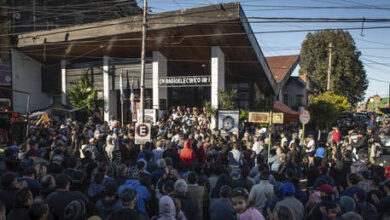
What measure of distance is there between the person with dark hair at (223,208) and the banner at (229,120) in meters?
10.6

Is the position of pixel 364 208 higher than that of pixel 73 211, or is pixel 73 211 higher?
pixel 73 211

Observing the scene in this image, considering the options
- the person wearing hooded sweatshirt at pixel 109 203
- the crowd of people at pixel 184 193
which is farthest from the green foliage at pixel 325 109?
the person wearing hooded sweatshirt at pixel 109 203

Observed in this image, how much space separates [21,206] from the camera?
3240 mm

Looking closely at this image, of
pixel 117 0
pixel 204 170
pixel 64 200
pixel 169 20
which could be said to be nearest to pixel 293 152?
pixel 204 170

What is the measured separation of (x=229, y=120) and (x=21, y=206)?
12.6m

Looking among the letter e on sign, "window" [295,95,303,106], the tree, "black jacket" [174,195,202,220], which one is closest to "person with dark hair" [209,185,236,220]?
"black jacket" [174,195,202,220]

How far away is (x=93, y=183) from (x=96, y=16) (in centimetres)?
2589

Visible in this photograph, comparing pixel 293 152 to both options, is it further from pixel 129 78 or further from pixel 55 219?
pixel 129 78

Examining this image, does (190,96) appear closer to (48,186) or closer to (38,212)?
(48,186)

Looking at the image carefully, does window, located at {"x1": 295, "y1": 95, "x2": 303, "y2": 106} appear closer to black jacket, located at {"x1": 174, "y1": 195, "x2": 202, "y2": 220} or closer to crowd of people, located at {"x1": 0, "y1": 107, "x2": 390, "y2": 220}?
crowd of people, located at {"x1": 0, "y1": 107, "x2": 390, "y2": 220}

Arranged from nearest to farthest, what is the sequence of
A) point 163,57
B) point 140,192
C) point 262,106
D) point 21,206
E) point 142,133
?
point 21,206
point 140,192
point 142,133
point 262,106
point 163,57

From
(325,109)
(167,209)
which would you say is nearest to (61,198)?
(167,209)

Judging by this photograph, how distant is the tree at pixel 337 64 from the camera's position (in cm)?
3022

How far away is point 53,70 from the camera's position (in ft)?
81.5
